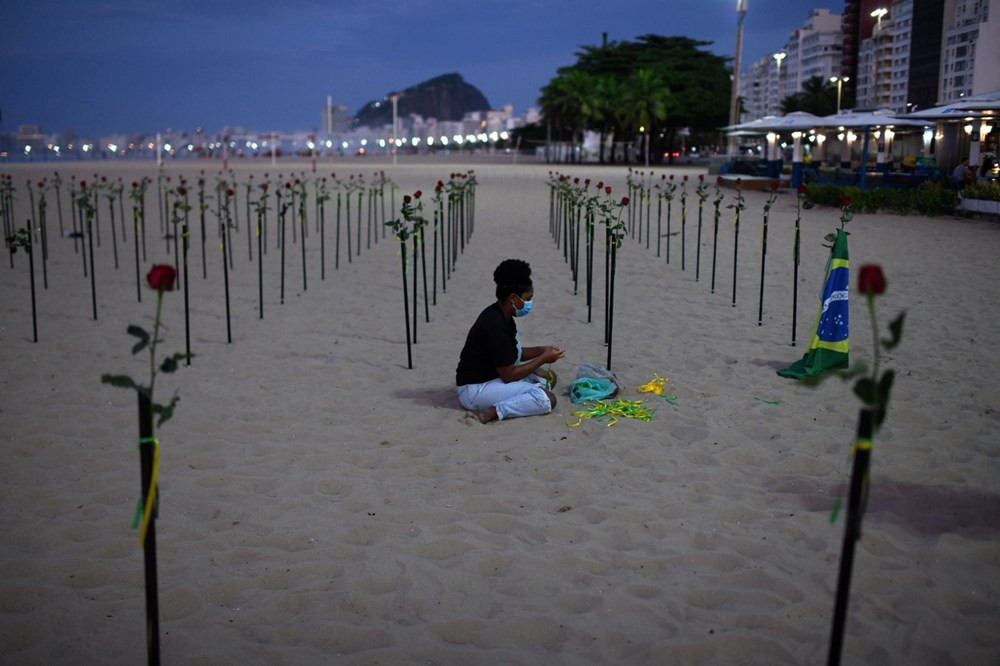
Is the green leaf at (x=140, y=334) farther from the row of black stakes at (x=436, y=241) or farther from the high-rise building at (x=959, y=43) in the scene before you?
the high-rise building at (x=959, y=43)

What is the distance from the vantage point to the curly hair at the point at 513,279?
17.3 feet

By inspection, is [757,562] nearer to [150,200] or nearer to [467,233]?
[467,233]

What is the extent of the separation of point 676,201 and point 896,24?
84.5 m

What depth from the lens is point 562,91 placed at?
5909 centimetres

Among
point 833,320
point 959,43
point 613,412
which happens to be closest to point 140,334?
point 613,412

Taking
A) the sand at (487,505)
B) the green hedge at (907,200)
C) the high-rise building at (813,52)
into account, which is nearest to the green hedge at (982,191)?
the green hedge at (907,200)

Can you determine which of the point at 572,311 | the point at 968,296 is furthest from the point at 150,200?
the point at 968,296

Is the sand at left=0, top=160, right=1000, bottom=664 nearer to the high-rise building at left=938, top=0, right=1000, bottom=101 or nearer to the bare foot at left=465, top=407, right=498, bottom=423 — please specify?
the bare foot at left=465, top=407, right=498, bottom=423

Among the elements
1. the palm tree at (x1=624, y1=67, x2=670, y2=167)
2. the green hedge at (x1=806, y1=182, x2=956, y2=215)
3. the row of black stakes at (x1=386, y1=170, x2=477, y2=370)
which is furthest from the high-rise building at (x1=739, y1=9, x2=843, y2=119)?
the row of black stakes at (x1=386, y1=170, x2=477, y2=370)

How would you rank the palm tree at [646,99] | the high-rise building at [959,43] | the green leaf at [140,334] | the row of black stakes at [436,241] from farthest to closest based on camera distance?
the palm tree at [646,99] → the high-rise building at [959,43] → the row of black stakes at [436,241] → the green leaf at [140,334]

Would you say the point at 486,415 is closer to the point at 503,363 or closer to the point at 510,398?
the point at 510,398

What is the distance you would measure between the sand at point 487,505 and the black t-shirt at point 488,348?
302 mm

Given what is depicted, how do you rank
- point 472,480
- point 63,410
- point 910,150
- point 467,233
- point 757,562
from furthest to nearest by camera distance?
point 910,150
point 467,233
point 63,410
point 472,480
point 757,562

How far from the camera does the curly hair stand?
5.28m
